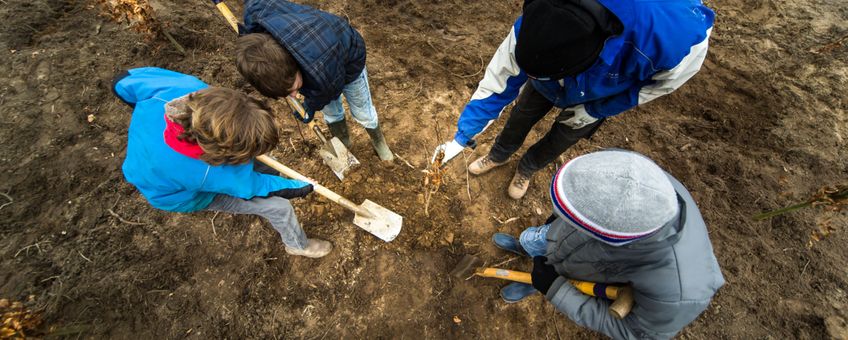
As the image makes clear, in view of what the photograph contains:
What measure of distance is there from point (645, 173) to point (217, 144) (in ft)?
5.88

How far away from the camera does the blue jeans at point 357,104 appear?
2.38 meters

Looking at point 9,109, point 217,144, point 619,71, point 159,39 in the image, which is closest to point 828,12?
point 619,71

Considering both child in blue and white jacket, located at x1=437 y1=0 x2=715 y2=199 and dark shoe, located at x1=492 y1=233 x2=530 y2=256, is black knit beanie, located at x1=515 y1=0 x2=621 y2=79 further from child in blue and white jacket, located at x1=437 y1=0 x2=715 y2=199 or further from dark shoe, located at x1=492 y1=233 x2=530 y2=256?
dark shoe, located at x1=492 y1=233 x2=530 y2=256

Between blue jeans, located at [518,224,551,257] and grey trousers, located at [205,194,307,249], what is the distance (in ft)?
5.42

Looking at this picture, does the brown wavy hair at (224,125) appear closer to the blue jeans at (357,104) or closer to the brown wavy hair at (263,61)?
the brown wavy hair at (263,61)

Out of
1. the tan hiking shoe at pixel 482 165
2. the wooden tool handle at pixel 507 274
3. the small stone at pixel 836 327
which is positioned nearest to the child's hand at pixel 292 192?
the wooden tool handle at pixel 507 274

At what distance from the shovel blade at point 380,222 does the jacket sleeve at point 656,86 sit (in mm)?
1597

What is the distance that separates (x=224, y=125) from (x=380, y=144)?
1582 mm

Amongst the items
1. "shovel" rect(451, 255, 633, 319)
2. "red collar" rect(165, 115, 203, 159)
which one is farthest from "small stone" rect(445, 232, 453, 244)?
"red collar" rect(165, 115, 203, 159)

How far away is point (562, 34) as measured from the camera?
127 cm

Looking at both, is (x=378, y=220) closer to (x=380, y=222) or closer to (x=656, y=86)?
(x=380, y=222)

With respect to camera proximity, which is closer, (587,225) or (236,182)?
(587,225)

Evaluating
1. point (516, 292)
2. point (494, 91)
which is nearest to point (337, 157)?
point (494, 91)

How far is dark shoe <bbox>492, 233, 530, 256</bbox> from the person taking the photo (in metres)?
2.61
